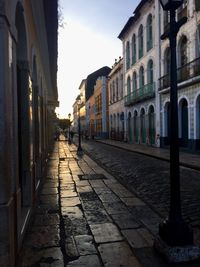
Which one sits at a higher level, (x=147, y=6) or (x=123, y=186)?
(x=147, y=6)

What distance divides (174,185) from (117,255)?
3.37 feet

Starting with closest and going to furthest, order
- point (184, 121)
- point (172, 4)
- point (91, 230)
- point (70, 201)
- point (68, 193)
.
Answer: point (172, 4) < point (91, 230) < point (70, 201) < point (68, 193) < point (184, 121)

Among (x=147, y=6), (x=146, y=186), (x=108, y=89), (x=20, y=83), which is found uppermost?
(x=147, y=6)

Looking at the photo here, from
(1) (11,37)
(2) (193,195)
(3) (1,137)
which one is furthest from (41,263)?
(2) (193,195)

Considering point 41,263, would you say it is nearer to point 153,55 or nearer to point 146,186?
point 146,186

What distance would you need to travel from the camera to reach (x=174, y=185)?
3.89 m

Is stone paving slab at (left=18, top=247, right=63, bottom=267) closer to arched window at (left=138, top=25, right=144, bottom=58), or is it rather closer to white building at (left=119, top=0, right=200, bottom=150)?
white building at (left=119, top=0, right=200, bottom=150)

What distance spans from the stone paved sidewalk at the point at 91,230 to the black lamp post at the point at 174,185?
0.89 feet

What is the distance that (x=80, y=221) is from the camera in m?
5.20

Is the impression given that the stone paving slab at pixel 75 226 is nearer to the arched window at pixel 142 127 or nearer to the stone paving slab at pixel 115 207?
the stone paving slab at pixel 115 207

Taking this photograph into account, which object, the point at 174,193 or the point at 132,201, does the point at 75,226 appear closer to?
the point at 174,193

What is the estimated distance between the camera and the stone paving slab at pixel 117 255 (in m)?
3.58

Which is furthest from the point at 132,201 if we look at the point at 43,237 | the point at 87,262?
the point at 87,262

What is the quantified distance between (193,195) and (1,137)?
17.0ft
